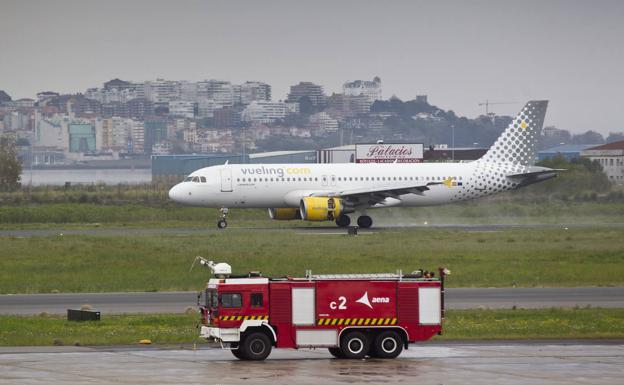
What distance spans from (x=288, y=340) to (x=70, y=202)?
237 feet

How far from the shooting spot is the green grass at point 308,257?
150 feet

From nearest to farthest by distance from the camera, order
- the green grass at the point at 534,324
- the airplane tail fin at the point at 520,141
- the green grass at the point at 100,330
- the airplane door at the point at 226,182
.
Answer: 1. the green grass at the point at 100,330
2. the green grass at the point at 534,324
3. the airplane door at the point at 226,182
4. the airplane tail fin at the point at 520,141

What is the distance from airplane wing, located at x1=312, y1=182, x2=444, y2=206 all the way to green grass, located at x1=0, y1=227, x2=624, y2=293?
4.10m

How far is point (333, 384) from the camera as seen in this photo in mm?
23609

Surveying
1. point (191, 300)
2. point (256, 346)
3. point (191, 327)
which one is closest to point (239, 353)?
point (256, 346)

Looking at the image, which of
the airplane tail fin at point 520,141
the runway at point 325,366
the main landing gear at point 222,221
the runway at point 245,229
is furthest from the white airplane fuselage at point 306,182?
the runway at point 325,366

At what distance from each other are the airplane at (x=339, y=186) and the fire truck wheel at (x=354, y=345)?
42.1 metres

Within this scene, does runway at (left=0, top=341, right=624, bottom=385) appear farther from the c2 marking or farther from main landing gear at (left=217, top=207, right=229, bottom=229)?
main landing gear at (left=217, top=207, right=229, bottom=229)

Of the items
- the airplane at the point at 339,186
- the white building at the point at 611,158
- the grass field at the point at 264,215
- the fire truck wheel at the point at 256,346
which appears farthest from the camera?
the white building at the point at 611,158

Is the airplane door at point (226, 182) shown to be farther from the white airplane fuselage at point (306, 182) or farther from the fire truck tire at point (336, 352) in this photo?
the fire truck tire at point (336, 352)

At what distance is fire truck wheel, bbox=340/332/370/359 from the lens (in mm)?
27562

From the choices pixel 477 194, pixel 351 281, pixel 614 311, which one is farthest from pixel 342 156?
pixel 351 281

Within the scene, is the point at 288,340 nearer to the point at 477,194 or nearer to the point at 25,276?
the point at 25,276

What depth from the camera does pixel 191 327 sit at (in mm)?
33219
